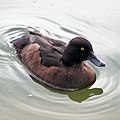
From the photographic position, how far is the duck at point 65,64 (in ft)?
20.1

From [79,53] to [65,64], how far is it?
0.85 ft

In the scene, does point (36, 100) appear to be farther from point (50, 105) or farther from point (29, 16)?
point (29, 16)


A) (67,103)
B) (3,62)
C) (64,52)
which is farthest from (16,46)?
(67,103)

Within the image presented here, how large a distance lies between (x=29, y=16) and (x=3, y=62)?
1497 mm

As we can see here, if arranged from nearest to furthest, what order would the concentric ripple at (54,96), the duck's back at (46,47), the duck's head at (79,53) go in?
the concentric ripple at (54,96), the duck's head at (79,53), the duck's back at (46,47)

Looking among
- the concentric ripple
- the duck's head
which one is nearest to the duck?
the duck's head

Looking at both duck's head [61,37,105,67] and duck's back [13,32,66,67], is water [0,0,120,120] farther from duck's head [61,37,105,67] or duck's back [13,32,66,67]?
duck's head [61,37,105,67]

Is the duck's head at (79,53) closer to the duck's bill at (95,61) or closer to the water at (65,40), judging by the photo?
the duck's bill at (95,61)

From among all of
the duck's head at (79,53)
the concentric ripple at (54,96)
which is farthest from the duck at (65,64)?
the concentric ripple at (54,96)

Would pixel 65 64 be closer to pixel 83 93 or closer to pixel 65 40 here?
pixel 83 93

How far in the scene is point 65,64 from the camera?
6.24 meters

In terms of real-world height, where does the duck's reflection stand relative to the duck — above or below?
below

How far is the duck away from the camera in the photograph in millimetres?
6113

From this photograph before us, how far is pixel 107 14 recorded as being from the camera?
8102mm
